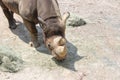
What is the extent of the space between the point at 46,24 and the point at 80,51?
1084 mm

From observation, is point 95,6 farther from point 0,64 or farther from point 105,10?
point 0,64

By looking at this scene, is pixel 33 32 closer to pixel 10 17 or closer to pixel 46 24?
pixel 46 24

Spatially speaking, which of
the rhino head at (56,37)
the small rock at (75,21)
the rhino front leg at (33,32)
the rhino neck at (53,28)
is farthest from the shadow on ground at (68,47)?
the small rock at (75,21)

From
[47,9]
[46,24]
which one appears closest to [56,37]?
[46,24]

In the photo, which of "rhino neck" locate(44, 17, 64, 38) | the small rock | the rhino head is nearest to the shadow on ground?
the rhino head

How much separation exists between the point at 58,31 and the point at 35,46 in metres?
0.93

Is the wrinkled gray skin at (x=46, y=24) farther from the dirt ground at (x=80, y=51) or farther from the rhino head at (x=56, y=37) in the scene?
the dirt ground at (x=80, y=51)

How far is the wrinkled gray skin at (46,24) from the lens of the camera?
6285 mm

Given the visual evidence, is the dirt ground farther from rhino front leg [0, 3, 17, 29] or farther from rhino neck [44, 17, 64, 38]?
rhino neck [44, 17, 64, 38]

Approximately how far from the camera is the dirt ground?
20.8 ft

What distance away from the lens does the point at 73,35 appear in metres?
7.65

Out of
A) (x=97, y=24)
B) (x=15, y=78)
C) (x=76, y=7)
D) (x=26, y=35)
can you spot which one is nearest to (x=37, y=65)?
(x=15, y=78)

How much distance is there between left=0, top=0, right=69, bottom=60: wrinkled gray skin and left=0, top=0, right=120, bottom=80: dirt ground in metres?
0.29

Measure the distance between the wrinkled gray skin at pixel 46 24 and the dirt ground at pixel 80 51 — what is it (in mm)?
295
